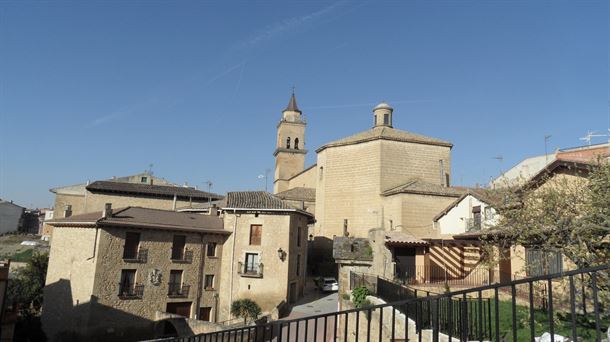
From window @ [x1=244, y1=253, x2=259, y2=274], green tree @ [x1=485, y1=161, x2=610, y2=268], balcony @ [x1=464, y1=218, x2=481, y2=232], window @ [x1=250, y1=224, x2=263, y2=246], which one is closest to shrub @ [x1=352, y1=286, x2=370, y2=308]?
green tree @ [x1=485, y1=161, x2=610, y2=268]

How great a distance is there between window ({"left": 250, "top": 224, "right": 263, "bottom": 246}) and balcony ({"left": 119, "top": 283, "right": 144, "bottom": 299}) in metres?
7.42

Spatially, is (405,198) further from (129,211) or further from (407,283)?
(129,211)

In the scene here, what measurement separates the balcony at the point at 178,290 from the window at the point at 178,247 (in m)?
1.68

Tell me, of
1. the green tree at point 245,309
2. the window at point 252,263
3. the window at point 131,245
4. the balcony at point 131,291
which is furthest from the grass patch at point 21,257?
the green tree at point 245,309

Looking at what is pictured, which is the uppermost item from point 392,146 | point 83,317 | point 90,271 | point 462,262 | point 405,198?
point 392,146

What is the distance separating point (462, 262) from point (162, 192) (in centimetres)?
3292

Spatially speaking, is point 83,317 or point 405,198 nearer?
point 83,317

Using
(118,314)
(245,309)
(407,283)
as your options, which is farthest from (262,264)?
(407,283)

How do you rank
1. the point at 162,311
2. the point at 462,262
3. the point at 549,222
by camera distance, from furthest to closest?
the point at 162,311 → the point at 462,262 → the point at 549,222

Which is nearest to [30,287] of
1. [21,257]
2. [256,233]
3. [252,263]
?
[21,257]

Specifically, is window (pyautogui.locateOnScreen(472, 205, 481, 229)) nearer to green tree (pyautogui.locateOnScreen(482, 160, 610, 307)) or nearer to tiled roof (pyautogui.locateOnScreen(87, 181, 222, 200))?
green tree (pyautogui.locateOnScreen(482, 160, 610, 307))

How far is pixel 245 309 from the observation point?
25688mm

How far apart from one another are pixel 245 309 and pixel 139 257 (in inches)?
281

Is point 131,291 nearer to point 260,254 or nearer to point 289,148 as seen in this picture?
point 260,254
